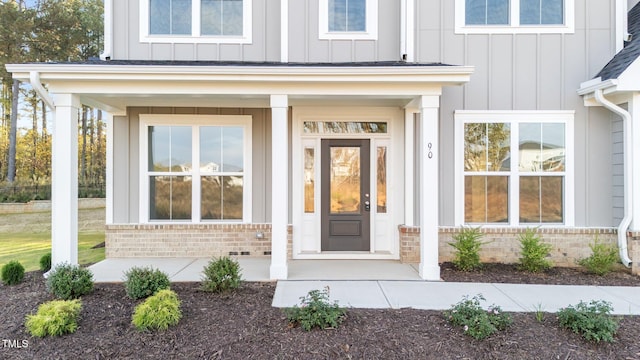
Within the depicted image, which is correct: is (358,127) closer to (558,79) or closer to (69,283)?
(558,79)

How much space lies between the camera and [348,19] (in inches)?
272

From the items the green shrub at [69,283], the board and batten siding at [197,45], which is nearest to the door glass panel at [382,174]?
the board and batten siding at [197,45]

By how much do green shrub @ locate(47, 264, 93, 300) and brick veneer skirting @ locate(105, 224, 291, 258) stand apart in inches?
84.8

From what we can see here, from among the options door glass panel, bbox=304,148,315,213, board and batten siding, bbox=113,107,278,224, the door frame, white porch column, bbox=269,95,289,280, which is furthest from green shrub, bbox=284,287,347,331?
board and batten siding, bbox=113,107,278,224

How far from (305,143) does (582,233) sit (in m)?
5.12

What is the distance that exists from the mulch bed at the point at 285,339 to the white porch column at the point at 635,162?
2604mm

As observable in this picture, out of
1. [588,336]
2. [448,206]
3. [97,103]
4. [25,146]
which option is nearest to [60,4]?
[25,146]

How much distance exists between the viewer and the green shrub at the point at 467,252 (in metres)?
6.04

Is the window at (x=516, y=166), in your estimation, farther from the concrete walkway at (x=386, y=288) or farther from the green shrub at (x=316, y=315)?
the green shrub at (x=316, y=315)

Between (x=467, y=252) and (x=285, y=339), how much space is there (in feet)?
12.0

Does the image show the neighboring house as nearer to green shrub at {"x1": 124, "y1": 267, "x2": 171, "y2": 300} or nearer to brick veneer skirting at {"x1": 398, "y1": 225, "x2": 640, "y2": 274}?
brick veneer skirting at {"x1": 398, "y1": 225, "x2": 640, "y2": 274}

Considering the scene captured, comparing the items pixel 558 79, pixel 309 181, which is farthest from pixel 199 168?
pixel 558 79

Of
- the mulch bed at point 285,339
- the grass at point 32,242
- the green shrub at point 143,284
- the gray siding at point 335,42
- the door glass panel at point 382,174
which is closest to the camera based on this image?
the mulch bed at point 285,339

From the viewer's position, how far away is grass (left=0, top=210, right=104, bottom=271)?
757 cm
